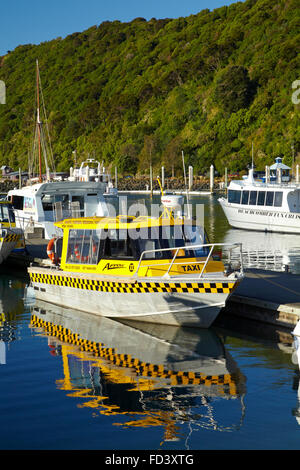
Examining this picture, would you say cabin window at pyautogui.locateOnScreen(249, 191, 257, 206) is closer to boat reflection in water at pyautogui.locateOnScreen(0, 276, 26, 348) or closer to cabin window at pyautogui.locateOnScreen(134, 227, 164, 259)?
boat reflection in water at pyautogui.locateOnScreen(0, 276, 26, 348)

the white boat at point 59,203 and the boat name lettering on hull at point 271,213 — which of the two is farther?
the boat name lettering on hull at point 271,213

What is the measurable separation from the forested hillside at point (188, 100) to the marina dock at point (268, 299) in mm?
69689

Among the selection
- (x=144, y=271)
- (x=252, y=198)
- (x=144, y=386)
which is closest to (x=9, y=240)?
(x=144, y=271)

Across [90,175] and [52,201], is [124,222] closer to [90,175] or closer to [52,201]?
[52,201]

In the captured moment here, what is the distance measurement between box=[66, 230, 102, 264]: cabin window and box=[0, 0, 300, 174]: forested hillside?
7219cm

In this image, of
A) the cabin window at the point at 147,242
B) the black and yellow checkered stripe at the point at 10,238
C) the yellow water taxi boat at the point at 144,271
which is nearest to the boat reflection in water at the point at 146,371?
the yellow water taxi boat at the point at 144,271

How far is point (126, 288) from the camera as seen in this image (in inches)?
655

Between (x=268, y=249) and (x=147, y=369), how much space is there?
22.0 metres

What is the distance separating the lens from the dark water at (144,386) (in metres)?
10.3

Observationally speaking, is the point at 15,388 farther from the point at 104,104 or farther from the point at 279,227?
the point at 104,104

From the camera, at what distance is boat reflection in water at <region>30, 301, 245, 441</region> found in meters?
11.3

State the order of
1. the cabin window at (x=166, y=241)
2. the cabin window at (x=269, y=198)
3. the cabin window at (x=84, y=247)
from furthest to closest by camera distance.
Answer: the cabin window at (x=269, y=198) → the cabin window at (x=84, y=247) → the cabin window at (x=166, y=241)

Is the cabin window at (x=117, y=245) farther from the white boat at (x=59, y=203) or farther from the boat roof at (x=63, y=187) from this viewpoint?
the boat roof at (x=63, y=187)

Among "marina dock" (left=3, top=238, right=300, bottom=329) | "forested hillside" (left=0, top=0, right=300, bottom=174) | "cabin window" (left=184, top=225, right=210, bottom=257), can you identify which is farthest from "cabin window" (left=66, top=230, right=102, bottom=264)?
"forested hillside" (left=0, top=0, right=300, bottom=174)
